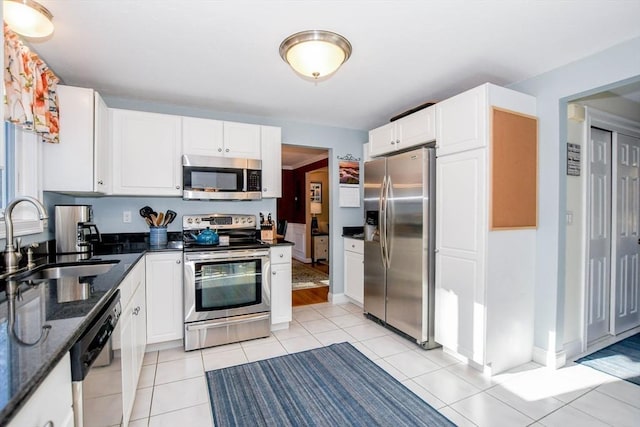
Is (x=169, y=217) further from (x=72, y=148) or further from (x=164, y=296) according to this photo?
(x=72, y=148)

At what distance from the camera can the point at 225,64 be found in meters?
2.35

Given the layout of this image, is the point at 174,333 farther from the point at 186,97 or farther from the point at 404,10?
the point at 404,10

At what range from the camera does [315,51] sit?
77.8 inches

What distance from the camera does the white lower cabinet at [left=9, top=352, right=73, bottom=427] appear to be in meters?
0.68

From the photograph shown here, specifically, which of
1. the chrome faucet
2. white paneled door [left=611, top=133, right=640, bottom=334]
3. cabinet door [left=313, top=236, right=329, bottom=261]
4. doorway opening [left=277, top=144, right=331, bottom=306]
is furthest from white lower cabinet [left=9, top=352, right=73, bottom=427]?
cabinet door [left=313, top=236, right=329, bottom=261]

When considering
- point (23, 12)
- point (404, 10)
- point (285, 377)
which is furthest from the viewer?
point (285, 377)

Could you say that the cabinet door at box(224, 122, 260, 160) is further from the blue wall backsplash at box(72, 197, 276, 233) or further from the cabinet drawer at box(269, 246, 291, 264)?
the cabinet drawer at box(269, 246, 291, 264)

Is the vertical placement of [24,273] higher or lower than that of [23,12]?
lower

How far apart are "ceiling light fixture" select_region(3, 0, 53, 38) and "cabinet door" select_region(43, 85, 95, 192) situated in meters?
0.67

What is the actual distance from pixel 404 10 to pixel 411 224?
65.1 inches

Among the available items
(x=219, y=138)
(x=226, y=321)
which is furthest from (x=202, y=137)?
(x=226, y=321)

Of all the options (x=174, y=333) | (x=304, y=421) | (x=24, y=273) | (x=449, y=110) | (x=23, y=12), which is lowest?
(x=304, y=421)

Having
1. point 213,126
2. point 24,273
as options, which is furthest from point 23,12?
point 213,126

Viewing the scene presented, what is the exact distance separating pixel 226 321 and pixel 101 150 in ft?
5.89
